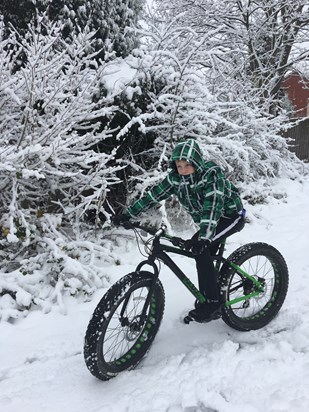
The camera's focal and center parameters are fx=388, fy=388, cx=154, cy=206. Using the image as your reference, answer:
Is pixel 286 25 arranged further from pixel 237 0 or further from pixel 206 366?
pixel 206 366

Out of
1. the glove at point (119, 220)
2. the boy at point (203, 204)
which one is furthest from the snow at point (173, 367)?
the glove at point (119, 220)

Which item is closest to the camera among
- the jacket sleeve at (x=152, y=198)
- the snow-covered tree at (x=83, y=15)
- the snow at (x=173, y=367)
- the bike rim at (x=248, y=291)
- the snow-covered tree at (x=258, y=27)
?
the snow at (x=173, y=367)

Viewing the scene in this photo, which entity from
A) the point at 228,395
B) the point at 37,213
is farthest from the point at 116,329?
the point at 37,213

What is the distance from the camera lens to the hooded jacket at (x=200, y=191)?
2.85 m

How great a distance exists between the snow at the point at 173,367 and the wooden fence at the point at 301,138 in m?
11.0

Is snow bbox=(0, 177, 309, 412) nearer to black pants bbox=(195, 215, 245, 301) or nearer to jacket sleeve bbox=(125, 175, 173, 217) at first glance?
black pants bbox=(195, 215, 245, 301)

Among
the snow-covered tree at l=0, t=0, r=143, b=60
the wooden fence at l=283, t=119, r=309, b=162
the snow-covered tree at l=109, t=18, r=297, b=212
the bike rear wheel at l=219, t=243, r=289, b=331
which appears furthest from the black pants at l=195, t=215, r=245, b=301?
the wooden fence at l=283, t=119, r=309, b=162

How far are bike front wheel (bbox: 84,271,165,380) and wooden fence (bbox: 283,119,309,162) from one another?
40.6ft

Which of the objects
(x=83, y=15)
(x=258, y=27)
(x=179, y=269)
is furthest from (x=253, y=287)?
(x=258, y=27)

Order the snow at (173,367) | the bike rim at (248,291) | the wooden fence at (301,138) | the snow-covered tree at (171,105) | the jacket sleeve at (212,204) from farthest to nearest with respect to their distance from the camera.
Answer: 1. the wooden fence at (301,138)
2. the snow-covered tree at (171,105)
3. the bike rim at (248,291)
4. the jacket sleeve at (212,204)
5. the snow at (173,367)

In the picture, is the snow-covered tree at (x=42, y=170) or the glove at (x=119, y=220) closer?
the glove at (x=119, y=220)

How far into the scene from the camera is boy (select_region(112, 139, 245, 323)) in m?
2.85

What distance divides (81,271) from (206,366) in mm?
1782

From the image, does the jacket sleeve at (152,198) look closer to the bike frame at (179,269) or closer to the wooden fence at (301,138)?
the bike frame at (179,269)
